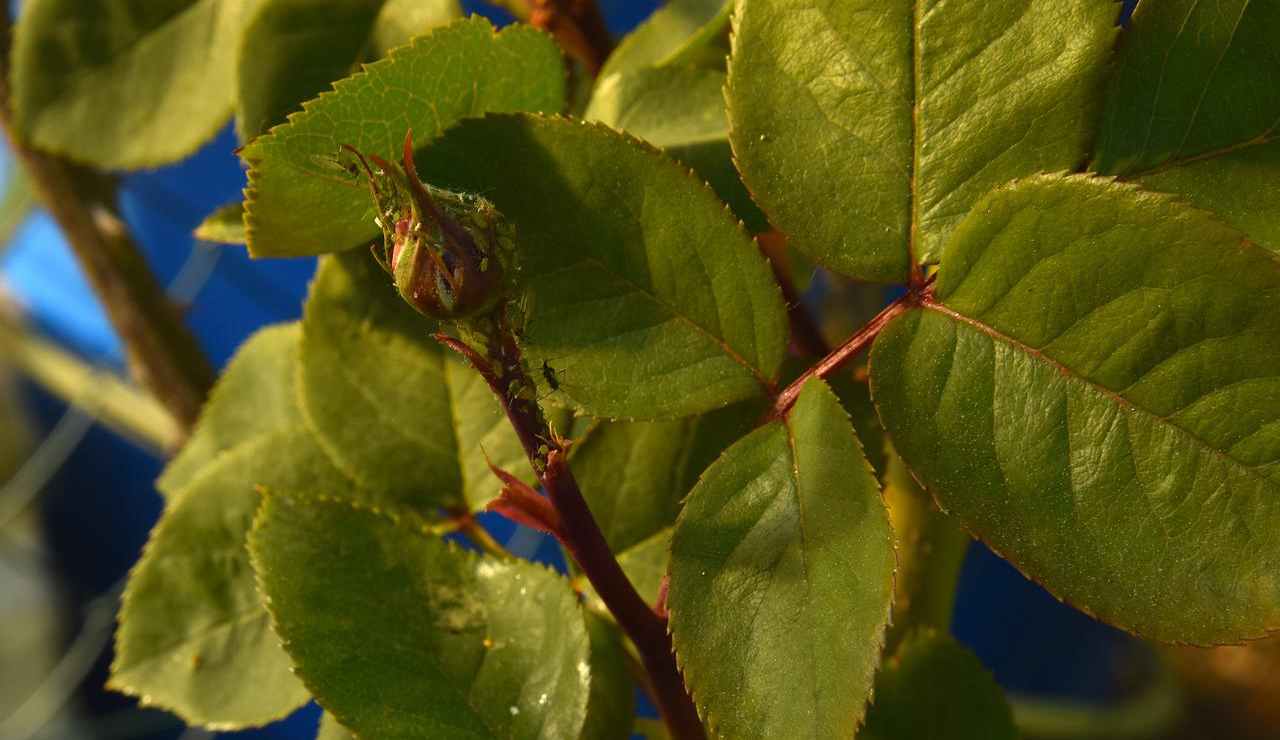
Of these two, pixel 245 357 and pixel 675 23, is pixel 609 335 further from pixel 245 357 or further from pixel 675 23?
pixel 245 357

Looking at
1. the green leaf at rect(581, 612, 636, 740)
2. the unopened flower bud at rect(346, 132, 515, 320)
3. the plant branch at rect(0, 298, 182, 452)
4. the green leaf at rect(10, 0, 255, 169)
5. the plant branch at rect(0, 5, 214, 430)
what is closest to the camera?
the unopened flower bud at rect(346, 132, 515, 320)

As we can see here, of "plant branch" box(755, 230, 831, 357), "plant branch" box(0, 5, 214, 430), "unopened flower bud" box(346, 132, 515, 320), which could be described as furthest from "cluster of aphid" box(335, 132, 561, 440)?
"plant branch" box(0, 5, 214, 430)

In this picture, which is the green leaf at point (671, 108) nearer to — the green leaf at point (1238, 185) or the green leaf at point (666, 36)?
the green leaf at point (666, 36)

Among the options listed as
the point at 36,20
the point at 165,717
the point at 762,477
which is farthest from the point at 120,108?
the point at 165,717

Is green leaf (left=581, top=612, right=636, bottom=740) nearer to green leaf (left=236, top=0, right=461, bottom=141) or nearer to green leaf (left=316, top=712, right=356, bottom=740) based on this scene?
green leaf (left=316, top=712, right=356, bottom=740)

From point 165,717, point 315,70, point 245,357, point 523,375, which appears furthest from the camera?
point 165,717

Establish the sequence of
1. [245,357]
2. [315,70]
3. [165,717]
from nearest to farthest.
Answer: [315,70], [245,357], [165,717]

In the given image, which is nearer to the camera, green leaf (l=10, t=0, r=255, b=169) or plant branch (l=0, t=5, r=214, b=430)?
green leaf (l=10, t=0, r=255, b=169)
